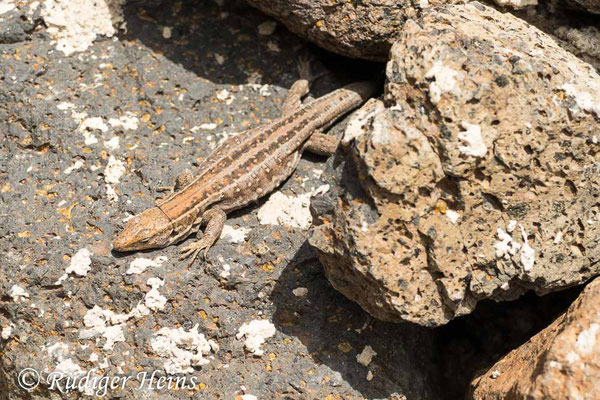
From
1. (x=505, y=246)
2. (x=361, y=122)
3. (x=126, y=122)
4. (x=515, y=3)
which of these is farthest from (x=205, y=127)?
(x=505, y=246)

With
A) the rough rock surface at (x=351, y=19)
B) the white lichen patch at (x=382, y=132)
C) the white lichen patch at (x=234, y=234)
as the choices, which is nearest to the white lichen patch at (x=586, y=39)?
the rough rock surface at (x=351, y=19)

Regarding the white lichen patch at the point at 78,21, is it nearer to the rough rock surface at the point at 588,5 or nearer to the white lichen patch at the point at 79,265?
the white lichen patch at the point at 79,265

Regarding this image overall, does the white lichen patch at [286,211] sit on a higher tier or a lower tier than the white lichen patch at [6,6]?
lower

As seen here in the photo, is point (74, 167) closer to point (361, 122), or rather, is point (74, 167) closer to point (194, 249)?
point (194, 249)

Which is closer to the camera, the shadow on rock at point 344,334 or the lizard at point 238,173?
→ the shadow on rock at point 344,334

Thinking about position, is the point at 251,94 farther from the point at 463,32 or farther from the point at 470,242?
the point at 470,242

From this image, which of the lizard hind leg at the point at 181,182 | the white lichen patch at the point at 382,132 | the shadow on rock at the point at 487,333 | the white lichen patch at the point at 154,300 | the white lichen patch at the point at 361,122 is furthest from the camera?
the shadow on rock at the point at 487,333
